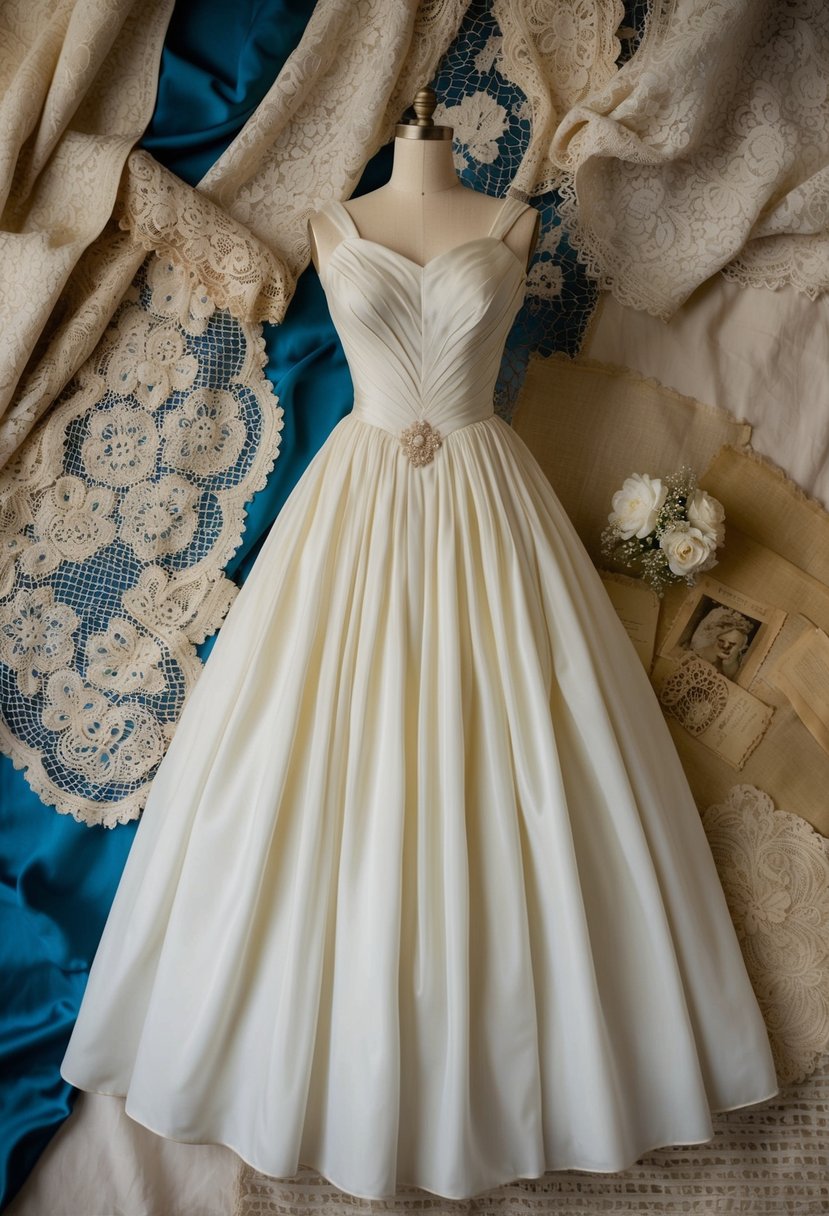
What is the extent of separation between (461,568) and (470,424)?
24cm

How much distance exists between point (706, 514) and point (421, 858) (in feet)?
2.92

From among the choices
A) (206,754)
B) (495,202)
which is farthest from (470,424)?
(206,754)

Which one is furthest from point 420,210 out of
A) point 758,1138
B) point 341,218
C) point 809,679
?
point 758,1138

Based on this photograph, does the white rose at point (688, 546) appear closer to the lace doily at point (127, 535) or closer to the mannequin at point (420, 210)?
the mannequin at point (420, 210)

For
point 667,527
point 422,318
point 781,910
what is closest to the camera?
point 422,318

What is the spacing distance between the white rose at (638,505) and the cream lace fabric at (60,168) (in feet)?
3.25

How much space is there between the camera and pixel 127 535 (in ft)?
6.26

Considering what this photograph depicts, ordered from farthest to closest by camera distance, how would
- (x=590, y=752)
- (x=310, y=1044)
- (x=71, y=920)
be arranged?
(x=71, y=920) → (x=590, y=752) → (x=310, y=1044)

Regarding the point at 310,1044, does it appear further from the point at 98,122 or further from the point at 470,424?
the point at 98,122

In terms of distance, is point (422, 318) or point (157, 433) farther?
point (157, 433)

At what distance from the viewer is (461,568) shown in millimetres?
1508

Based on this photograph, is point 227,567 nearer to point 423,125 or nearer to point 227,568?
point 227,568

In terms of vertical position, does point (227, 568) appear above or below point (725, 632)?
below

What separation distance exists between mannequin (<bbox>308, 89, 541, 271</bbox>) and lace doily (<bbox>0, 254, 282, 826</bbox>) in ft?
1.35
